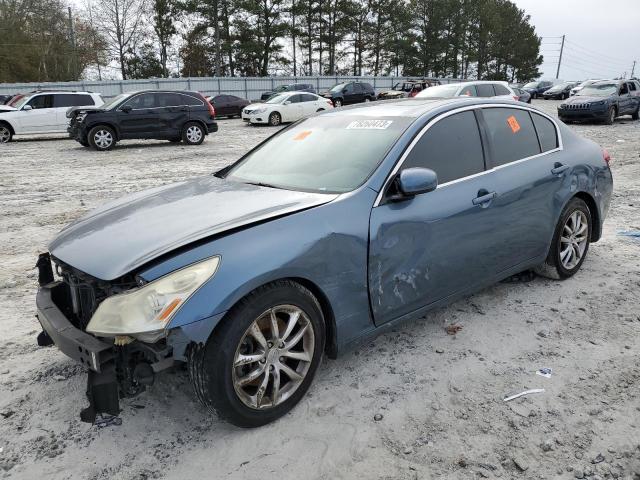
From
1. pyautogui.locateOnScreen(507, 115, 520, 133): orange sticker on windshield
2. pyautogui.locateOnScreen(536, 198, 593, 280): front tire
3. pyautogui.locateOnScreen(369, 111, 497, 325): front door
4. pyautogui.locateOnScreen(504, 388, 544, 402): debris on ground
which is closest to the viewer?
pyautogui.locateOnScreen(504, 388, 544, 402): debris on ground

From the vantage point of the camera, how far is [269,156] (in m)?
4.01

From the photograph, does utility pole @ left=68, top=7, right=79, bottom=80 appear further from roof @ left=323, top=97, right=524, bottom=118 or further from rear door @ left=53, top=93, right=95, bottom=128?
roof @ left=323, top=97, right=524, bottom=118

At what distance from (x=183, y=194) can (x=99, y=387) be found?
1.49 meters

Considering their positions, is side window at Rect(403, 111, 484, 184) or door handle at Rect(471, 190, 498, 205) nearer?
side window at Rect(403, 111, 484, 184)

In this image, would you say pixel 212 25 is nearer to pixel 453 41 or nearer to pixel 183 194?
pixel 453 41

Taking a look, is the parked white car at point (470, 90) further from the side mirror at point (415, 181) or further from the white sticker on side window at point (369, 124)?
the side mirror at point (415, 181)

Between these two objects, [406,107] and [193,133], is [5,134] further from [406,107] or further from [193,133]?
[406,107]

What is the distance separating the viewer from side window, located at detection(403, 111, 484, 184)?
3453mm

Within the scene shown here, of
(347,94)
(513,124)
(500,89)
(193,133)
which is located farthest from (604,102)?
(513,124)

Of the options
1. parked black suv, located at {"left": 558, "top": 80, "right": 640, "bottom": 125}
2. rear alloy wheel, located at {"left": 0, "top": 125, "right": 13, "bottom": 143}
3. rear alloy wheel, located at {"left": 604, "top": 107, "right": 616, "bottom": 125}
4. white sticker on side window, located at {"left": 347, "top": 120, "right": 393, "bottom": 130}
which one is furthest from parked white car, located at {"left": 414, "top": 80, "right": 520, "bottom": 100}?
rear alloy wheel, located at {"left": 0, "top": 125, "right": 13, "bottom": 143}

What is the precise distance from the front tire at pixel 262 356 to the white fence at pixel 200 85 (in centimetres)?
3272

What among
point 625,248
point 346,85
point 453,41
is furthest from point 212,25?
point 625,248

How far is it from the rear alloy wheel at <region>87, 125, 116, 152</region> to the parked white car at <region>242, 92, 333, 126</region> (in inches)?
338

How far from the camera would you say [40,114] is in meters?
A: 18.1
